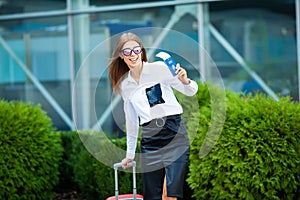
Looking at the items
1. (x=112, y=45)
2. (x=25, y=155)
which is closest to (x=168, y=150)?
(x=25, y=155)

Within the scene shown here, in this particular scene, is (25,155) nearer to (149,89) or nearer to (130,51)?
(149,89)

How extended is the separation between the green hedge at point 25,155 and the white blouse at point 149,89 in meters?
3.00

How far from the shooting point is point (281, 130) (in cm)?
651

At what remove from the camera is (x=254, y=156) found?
646 centimetres

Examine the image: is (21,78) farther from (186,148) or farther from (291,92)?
(186,148)

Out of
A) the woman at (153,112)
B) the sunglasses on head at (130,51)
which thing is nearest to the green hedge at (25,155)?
the woman at (153,112)

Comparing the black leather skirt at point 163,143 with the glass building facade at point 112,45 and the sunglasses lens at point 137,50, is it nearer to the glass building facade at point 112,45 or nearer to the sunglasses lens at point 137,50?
the sunglasses lens at point 137,50

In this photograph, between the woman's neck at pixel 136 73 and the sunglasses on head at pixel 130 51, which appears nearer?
the sunglasses on head at pixel 130 51

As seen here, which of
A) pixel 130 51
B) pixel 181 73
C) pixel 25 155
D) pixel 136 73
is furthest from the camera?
pixel 25 155

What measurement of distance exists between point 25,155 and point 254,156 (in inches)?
108

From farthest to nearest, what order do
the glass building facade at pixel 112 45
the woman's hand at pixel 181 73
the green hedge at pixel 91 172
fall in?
the glass building facade at pixel 112 45, the green hedge at pixel 91 172, the woman's hand at pixel 181 73

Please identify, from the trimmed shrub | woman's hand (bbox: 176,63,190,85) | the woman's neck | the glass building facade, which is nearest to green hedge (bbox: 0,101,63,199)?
the trimmed shrub

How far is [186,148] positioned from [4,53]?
6114 millimetres

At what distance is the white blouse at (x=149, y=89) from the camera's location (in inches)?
184
